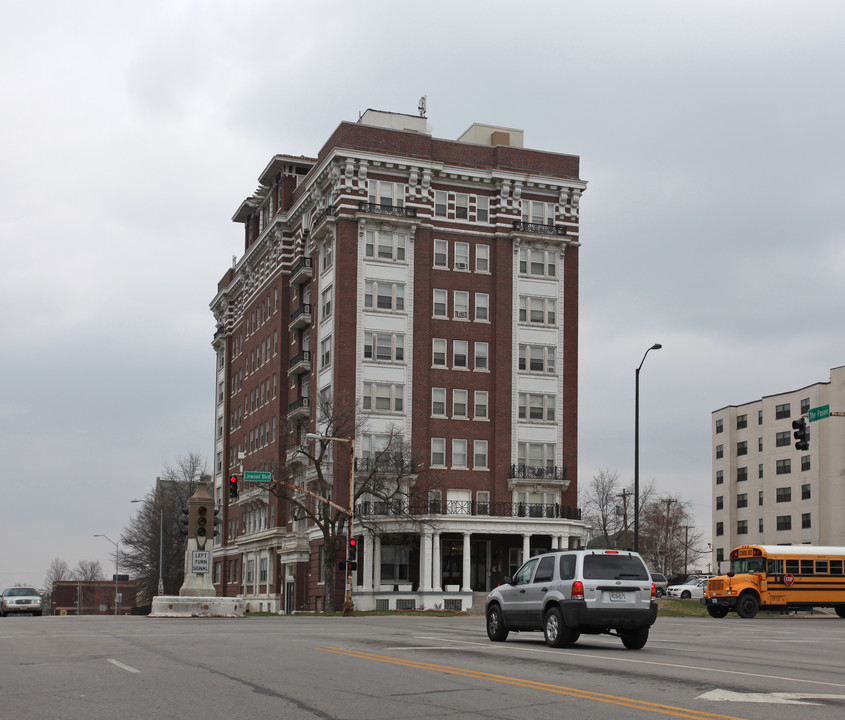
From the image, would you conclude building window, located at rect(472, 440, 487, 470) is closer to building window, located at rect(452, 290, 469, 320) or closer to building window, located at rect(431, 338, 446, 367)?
building window, located at rect(431, 338, 446, 367)

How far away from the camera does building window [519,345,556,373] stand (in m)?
71.6

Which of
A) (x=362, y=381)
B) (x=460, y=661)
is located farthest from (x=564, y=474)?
(x=460, y=661)

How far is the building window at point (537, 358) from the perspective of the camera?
7156 centimetres

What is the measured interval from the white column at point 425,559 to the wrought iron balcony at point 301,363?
51.0 feet

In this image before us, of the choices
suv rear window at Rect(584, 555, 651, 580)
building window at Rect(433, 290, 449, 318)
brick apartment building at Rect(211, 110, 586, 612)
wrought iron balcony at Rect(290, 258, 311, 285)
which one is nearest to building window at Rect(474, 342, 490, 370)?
brick apartment building at Rect(211, 110, 586, 612)

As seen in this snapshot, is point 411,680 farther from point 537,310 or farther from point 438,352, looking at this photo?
point 537,310

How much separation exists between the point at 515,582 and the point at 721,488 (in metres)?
98.6

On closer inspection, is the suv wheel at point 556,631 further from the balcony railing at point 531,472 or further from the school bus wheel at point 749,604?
the balcony railing at point 531,472

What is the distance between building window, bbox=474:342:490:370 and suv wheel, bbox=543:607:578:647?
49.8 metres

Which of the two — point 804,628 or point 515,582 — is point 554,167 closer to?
point 804,628

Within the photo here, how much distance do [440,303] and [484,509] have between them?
42.7 feet

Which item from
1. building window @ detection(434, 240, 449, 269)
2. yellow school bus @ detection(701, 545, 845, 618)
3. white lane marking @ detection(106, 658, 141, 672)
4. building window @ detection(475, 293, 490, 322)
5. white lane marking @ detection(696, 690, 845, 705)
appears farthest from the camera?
building window @ detection(475, 293, 490, 322)

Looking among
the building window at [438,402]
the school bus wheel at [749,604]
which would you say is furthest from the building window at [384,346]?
the school bus wheel at [749,604]

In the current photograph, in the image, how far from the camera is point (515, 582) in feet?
73.1
